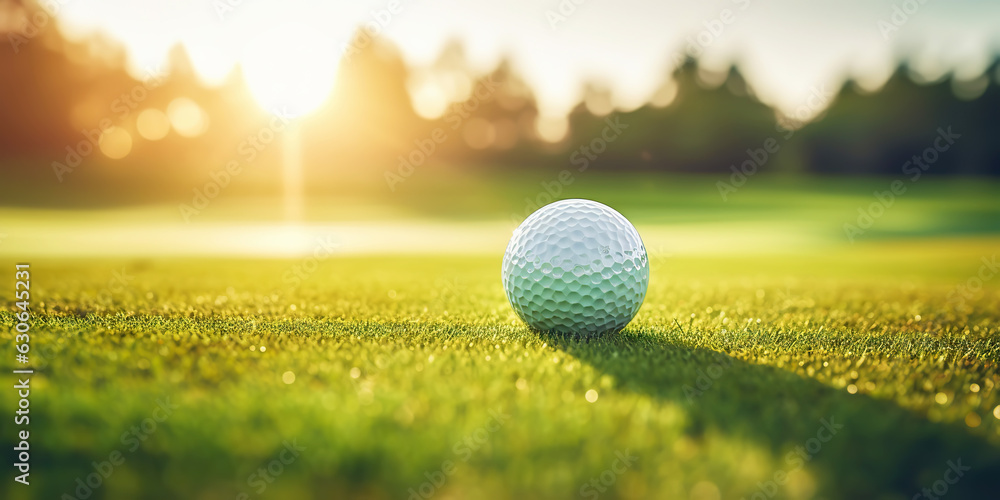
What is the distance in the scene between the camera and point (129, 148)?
34.5 meters

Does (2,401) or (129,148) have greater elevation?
(129,148)

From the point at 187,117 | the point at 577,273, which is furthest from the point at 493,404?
the point at 187,117

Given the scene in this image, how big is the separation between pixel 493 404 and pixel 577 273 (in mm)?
1746

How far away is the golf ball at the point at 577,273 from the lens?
3.99m

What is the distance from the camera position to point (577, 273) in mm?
4027

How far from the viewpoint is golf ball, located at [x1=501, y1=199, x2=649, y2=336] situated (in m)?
3.99

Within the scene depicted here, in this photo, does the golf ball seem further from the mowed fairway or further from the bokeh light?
the bokeh light

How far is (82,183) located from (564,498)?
3545 centimetres

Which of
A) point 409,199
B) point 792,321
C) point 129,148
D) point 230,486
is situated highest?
point 129,148

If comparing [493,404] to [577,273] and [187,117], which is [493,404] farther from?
[187,117]

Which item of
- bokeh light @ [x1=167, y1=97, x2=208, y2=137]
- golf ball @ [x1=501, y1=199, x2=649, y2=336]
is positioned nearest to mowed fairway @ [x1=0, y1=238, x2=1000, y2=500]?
golf ball @ [x1=501, y1=199, x2=649, y2=336]

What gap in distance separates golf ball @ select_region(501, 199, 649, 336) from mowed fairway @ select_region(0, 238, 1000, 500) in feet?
0.62

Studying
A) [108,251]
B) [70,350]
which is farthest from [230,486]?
[108,251]

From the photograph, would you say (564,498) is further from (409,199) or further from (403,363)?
(409,199)
